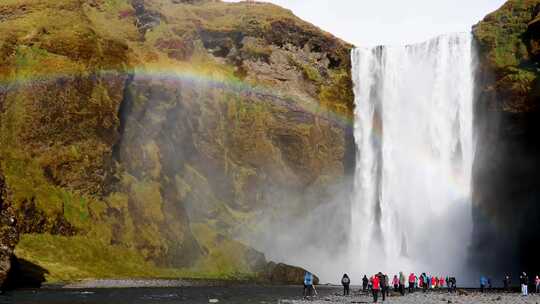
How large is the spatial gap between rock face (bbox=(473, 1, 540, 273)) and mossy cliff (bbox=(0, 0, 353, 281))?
21680mm

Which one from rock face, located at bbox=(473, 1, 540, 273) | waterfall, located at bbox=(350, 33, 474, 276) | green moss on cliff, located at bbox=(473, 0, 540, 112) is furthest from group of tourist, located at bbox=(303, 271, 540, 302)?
green moss on cliff, located at bbox=(473, 0, 540, 112)

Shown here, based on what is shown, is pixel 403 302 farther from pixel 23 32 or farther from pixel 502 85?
pixel 23 32

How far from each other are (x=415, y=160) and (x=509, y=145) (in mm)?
14499

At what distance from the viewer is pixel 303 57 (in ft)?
317

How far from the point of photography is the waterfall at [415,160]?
77688mm

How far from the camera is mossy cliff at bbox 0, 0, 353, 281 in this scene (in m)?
Result: 61.3

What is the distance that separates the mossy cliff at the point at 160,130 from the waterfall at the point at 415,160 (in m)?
5.64

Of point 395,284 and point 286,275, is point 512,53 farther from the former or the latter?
point 395,284

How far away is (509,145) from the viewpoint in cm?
7119

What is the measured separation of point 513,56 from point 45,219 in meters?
55.6

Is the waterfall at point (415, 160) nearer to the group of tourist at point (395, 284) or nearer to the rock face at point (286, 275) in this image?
the rock face at point (286, 275)

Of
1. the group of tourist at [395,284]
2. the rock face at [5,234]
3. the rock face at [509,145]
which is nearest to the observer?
the group of tourist at [395,284]

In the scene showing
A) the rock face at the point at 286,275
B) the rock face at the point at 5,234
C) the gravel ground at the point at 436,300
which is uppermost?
the rock face at the point at 5,234

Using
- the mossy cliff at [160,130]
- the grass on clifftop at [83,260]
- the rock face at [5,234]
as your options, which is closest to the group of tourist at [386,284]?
the mossy cliff at [160,130]
